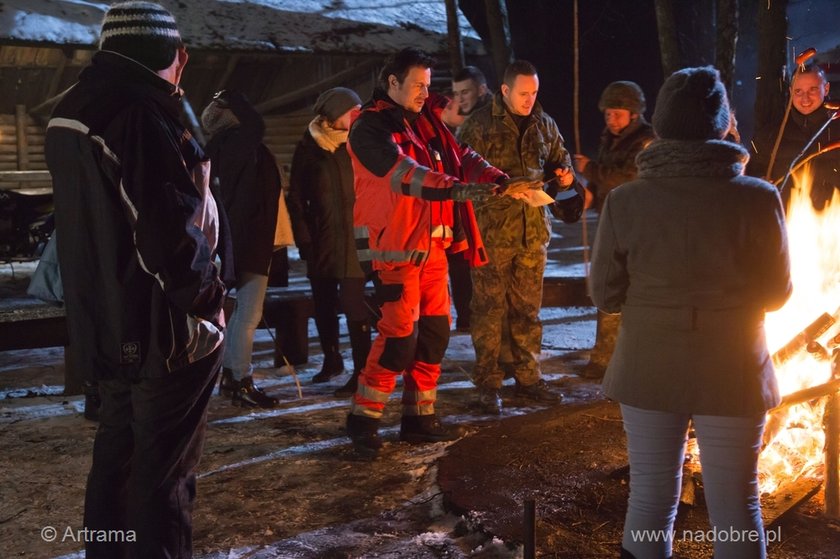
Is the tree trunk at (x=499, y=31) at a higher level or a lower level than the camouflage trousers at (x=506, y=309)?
higher

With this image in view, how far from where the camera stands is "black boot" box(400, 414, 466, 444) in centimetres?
566

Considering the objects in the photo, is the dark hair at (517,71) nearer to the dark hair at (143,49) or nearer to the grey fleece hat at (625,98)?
the grey fleece hat at (625,98)

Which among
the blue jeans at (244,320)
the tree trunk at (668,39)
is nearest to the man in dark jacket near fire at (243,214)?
the blue jeans at (244,320)

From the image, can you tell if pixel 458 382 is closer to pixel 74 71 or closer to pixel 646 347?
pixel 646 347

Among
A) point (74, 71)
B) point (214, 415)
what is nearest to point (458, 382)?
point (214, 415)

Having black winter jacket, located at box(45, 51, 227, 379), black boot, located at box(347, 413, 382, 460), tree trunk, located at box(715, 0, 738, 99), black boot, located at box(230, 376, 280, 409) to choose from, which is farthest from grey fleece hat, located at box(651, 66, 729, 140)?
tree trunk, located at box(715, 0, 738, 99)

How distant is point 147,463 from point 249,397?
333 cm

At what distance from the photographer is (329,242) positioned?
23.0 feet

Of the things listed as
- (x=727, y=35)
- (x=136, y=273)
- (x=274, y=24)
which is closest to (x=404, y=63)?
(x=136, y=273)

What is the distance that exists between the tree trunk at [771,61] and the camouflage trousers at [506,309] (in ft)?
16.7

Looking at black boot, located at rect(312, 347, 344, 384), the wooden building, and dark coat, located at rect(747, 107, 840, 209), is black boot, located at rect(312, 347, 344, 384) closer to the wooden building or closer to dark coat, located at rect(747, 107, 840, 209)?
dark coat, located at rect(747, 107, 840, 209)

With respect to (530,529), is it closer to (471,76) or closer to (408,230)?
(408,230)

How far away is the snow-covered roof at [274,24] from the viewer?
465 inches

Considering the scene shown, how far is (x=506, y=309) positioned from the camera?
681 cm
